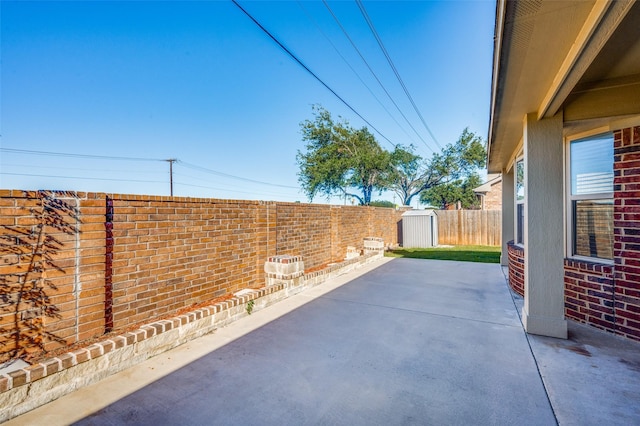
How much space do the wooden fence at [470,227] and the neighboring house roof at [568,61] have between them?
40.7 feet

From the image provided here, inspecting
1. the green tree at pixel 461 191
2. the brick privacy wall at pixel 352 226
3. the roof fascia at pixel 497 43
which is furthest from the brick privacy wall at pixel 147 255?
the green tree at pixel 461 191

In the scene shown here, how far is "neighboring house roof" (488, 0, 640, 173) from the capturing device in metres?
1.80

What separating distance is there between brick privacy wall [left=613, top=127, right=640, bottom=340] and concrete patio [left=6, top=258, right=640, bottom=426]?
325mm

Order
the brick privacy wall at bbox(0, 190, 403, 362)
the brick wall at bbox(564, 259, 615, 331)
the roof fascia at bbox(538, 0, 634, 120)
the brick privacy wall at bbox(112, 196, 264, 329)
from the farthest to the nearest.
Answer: the brick wall at bbox(564, 259, 615, 331)
the brick privacy wall at bbox(112, 196, 264, 329)
the brick privacy wall at bbox(0, 190, 403, 362)
the roof fascia at bbox(538, 0, 634, 120)

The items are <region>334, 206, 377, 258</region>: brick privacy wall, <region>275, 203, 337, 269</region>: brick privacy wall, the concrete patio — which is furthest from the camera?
<region>334, 206, 377, 258</region>: brick privacy wall

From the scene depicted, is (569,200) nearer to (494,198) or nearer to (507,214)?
(507,214)

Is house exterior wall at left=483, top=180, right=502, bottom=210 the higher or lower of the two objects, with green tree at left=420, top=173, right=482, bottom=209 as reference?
lower

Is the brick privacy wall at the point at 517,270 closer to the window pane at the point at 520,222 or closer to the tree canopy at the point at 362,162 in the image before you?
the window pane at the point at 520,222

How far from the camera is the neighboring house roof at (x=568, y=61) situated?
71.0 inches

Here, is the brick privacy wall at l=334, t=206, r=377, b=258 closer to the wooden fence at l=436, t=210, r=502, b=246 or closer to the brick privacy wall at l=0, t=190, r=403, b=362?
the brick privacy wall at l=0, t=190, r=403, b=362

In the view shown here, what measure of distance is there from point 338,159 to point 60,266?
1841 cm

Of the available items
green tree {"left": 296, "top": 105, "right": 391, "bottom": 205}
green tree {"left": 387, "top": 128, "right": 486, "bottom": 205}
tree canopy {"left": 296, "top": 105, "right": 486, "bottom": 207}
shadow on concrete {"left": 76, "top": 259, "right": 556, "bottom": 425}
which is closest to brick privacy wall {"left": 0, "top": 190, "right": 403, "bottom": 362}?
shadow on concrete {"left": 76, "top": 259, "right": 556, "bottom": 425}

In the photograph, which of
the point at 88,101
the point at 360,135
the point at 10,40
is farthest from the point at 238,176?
the point at 10,40

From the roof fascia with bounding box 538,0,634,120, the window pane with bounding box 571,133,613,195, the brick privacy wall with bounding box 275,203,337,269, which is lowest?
the brick privacy wall with bounding box 275,203,337,269
